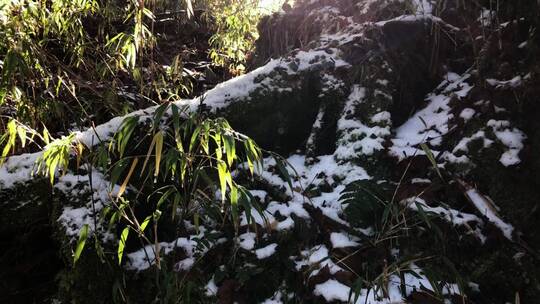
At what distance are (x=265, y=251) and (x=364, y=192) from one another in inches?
23.4

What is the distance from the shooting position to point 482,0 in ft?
9.00

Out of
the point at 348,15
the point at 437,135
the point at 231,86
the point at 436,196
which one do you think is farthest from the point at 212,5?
the point at 436,196

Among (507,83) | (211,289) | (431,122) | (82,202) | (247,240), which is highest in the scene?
(507,83)

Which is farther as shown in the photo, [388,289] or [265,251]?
[265,251]

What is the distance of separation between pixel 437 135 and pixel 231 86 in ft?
4.44

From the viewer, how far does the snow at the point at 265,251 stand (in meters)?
2.02

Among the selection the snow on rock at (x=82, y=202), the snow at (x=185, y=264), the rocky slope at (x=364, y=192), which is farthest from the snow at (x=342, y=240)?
the snow on rock at (x=82, y=202)

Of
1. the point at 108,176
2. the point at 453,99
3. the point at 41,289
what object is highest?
the point at 453,99

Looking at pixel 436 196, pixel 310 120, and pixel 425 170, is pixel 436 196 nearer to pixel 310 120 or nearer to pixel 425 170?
pixel 425 170

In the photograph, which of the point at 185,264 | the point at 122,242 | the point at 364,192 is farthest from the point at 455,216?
the point at 122,242

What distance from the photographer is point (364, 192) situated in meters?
2.06

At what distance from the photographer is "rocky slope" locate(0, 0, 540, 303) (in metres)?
1.88

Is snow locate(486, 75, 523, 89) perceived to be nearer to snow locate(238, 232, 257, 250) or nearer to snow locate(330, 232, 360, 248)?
snow locate(330, 232, 360, 248)

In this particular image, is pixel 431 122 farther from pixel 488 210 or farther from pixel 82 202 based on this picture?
pixel 82 202
